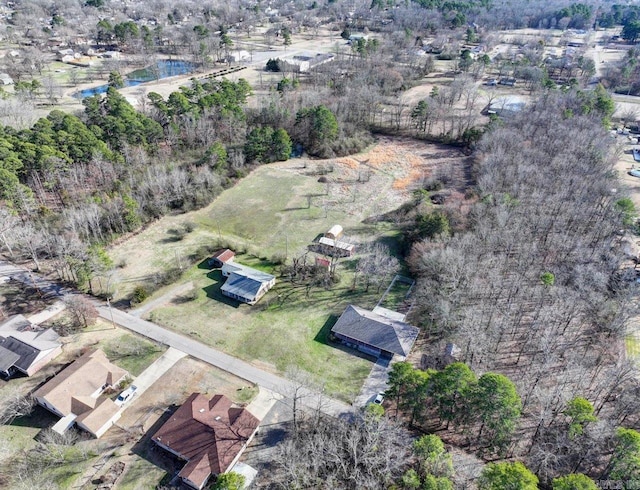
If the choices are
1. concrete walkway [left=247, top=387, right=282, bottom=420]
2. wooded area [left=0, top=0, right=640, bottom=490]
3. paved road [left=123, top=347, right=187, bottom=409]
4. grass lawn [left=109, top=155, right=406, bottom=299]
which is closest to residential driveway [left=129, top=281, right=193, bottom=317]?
wooded area [left=0, top=0, right=640, bottom=490]

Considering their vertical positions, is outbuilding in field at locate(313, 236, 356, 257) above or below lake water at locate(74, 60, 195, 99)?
below

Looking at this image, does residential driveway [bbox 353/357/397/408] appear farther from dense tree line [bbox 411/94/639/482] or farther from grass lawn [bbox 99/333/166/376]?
grass lawn [bbox 99/333/166/376]

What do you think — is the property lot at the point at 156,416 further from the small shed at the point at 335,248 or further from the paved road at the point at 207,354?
the small shed at the point at 335,248

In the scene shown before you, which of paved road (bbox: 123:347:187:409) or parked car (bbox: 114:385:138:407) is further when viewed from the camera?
paved road (bbox: 123:347:187:409)

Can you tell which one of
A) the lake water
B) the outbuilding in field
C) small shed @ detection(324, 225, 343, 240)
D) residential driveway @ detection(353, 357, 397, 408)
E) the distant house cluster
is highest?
the distant house cluster

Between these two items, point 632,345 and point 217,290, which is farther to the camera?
point 217,290

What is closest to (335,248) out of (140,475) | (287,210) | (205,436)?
(287,210)

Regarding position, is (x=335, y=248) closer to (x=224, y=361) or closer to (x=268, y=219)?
(x=268, y=219)
